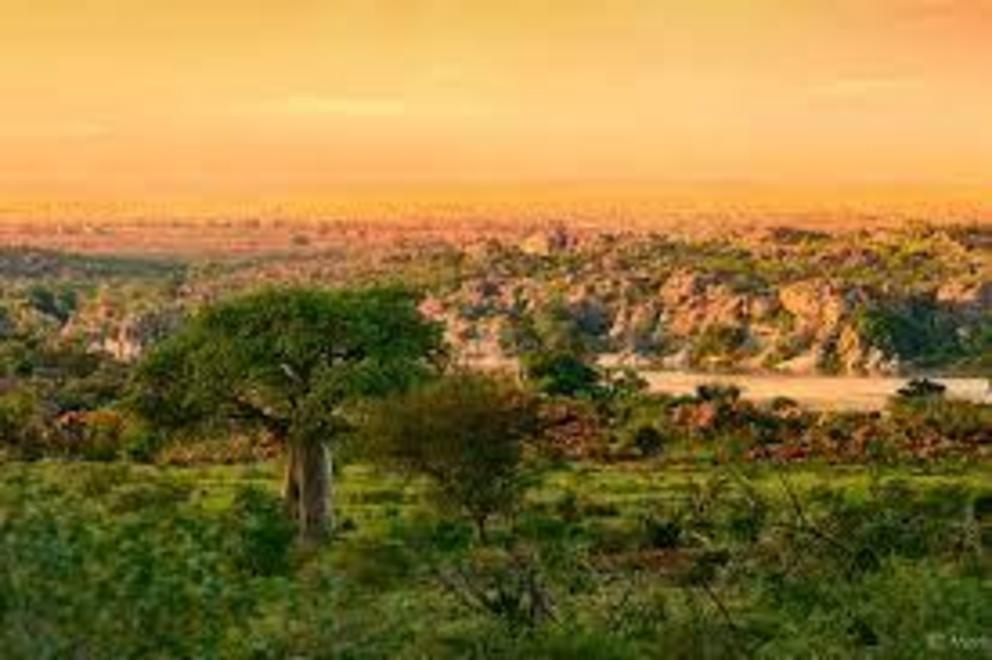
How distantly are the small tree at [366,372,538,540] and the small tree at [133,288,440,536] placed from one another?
1004mm

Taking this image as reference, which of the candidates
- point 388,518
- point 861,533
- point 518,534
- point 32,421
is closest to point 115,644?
point 861,533

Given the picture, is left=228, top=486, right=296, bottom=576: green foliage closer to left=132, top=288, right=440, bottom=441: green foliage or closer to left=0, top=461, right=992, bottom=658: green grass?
left=0, top=461, right=992, bottom=658: green grass

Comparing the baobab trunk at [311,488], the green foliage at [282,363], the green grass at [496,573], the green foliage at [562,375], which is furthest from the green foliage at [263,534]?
the green foliage at [562,375]

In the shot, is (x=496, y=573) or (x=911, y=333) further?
(x=911, y=333)

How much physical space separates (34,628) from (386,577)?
22552 mm

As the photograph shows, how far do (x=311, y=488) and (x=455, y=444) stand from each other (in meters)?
3.77

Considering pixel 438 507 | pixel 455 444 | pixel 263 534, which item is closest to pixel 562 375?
pixel 438 507

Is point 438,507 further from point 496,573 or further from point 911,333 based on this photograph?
point 911,333

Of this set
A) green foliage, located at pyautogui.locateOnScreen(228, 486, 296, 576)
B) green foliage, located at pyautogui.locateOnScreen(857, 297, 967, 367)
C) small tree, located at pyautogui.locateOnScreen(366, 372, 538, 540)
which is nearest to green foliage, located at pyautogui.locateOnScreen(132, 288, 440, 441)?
small tree, located at pyautogui.locateOnScreen(366, 372, 538, 540)

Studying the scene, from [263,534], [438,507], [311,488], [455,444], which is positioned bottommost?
[438,507]

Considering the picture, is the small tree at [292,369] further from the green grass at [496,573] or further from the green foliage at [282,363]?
the green grass at [496,573]

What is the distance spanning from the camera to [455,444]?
A: 4791 cm

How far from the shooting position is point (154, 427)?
48469 millimetres

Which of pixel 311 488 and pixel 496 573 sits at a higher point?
pixel 496 573
